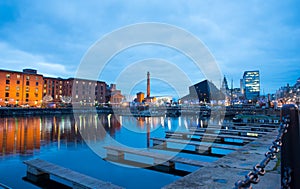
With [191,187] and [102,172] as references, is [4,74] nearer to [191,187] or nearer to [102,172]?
[102,172]

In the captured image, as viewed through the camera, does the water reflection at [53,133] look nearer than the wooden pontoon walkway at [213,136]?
No

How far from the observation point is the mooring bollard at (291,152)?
2.54 meters

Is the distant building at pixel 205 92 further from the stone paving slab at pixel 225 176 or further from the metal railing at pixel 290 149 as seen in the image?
the metal railing at pixel 290 149

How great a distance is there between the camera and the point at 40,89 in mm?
82250

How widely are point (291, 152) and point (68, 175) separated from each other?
669 cm

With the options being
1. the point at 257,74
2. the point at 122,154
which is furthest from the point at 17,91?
the point at 257,74

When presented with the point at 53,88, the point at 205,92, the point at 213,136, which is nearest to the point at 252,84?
the point at 205,92

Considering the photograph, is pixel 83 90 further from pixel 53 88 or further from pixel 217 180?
pixel 217 180

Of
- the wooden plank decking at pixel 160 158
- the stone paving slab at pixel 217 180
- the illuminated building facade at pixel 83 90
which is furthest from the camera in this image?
the illuminated building facade at pixel 83 90

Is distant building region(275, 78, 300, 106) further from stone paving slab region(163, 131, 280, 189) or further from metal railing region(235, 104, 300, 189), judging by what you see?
metal railing region(235, 104, 300, 189)

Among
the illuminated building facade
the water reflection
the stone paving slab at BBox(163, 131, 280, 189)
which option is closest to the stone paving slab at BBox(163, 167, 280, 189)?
the stone paving slab at BBox(163, 131, 280, 189)

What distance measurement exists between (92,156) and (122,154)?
2.10 m

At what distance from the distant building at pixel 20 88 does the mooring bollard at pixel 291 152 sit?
278ft

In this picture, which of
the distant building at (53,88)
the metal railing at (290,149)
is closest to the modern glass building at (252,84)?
the distant building at (53,88)
